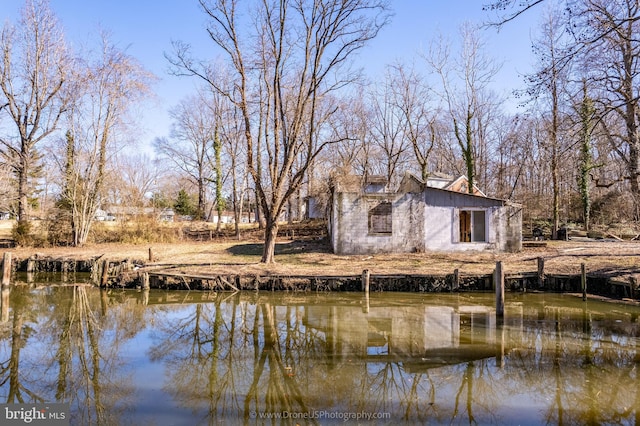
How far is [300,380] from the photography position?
6918mm

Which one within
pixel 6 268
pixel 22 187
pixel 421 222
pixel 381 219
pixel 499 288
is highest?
pixel 22 187

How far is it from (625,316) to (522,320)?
3019 mm

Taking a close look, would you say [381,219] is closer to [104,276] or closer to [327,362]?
[104,276]

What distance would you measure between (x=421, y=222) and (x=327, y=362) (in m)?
13.9

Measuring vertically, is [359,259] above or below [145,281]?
above

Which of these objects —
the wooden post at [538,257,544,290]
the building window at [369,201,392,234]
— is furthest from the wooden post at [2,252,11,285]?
the wooden post at [538,257,544,290]

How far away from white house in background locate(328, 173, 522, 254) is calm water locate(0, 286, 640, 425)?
7.14m

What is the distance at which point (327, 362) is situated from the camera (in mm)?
7785

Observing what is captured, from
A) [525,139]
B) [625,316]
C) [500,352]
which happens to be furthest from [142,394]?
[525,139]

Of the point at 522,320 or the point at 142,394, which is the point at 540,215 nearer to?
the point at 522,320

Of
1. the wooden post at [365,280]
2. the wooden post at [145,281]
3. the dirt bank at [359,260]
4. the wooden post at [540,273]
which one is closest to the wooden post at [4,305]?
the wooden post at [145,281]

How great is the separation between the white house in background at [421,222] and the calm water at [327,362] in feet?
23.4

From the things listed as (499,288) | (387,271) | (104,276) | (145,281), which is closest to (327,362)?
(499,288)

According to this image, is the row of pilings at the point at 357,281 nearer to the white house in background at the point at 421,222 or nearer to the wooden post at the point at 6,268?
the wooden post at the point at 6,268
